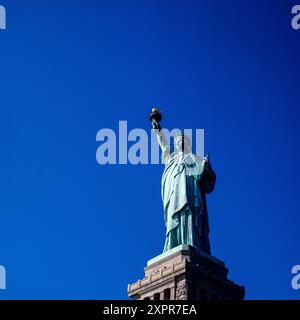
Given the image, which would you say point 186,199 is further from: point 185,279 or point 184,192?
point 185,279

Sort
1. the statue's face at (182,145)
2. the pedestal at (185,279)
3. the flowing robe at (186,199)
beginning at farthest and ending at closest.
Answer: the statue's face at (182,145)
the flowing robe at (186,199)
the pedestal at (185,279)

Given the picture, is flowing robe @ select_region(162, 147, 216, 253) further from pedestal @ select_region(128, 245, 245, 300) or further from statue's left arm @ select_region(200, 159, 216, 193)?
pedestal @ select_region(128, 245, 245, 300)

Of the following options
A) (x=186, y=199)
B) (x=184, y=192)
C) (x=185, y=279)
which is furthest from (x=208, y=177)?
(x=185, y=279)

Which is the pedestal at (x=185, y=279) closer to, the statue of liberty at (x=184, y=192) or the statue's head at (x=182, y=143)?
the statue of liberty at (x=184, y=192)

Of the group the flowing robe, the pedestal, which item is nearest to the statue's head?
the flowing robe

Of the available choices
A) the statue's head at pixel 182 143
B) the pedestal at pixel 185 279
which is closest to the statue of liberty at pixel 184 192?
the statue's head at pixel 182 143
